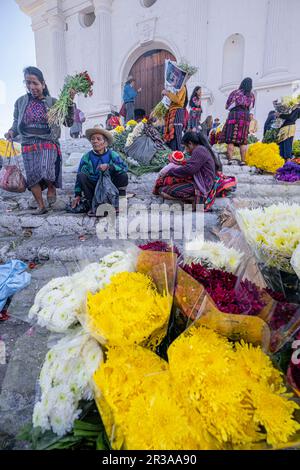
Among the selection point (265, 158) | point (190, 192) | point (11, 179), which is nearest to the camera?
point (11, 179)

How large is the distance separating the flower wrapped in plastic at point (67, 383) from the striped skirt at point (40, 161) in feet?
11.7

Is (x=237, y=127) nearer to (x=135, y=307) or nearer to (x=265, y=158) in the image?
(x=265, y=158)

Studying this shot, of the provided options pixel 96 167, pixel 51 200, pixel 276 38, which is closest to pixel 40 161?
pixel 51 200

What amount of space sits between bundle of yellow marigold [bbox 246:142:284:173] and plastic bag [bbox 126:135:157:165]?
232 cm

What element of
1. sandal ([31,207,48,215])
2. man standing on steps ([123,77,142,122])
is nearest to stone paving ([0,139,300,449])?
sandal ([31,207,48,215])

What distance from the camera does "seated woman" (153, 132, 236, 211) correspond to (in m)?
4.03

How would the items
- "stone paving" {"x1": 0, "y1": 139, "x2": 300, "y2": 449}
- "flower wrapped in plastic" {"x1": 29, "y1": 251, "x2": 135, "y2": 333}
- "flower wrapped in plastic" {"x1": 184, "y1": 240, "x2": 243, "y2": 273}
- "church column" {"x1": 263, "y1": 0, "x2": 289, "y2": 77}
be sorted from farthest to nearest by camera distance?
"church column" {"x1": 263, "y1": 0, "x2": 289, "y2": 77}, "stone paving" {"x1": 0, "y1": 139, "x2": 300, "y2": 449}, "flower wrapped in plastic" {"x1": 184, "y1": 240, "x2": 243, "y2": 273}, "flower wrapped in plastic" {"x1": 29, "y1": 251, "x2": 135, "y2": 333}

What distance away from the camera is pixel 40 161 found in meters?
3.89

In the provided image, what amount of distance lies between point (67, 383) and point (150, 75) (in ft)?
43.3

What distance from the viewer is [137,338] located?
74 centimetres

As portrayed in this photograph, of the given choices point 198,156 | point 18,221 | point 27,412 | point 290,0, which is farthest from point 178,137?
point 290,0

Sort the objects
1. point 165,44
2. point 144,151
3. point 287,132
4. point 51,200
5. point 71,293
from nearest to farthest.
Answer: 1. point 71,293
2. point 51,200
3. point 144,151
4. point 287,132
5. point 165,44

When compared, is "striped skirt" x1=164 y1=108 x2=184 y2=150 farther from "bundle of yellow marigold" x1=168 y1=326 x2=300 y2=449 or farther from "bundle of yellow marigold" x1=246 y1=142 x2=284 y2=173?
"bundle of yellow marigold" x1=168 y1=326 x2=300 y2=449
